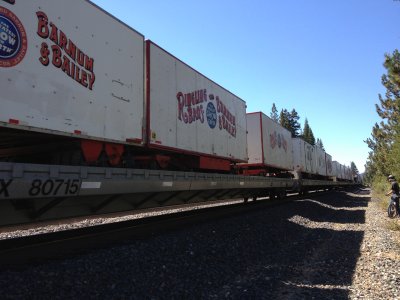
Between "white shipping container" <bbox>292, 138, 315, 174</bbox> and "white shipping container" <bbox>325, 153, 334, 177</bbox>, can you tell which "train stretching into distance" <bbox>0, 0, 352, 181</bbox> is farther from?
"white shipping container" <bbox>325, 153, 334, 177</bbox>

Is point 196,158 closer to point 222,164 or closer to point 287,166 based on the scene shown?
point 222,164

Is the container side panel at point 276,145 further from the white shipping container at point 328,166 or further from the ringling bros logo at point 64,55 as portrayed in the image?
the white shipping container at point 328,166

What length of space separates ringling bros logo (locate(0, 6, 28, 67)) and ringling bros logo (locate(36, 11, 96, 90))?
0.34m

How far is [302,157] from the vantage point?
28297mm

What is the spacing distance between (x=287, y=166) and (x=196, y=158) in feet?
43.8

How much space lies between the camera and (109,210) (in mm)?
7348

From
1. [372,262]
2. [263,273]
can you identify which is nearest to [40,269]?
[263,273]

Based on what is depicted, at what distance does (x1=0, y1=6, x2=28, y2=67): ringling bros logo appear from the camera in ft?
16.5

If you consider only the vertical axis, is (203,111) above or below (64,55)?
above

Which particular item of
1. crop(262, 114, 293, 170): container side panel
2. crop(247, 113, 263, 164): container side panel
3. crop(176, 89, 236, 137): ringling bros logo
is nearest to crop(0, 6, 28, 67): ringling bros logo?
crop(176, 89, 236, 137): ringling bros logo

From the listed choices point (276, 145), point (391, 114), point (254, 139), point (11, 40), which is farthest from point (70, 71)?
point (391, 114)

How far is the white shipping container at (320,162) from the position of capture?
3566 cm

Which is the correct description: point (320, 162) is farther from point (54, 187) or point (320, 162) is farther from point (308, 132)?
point (308, 132)

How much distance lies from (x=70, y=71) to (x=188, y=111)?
4922mm
